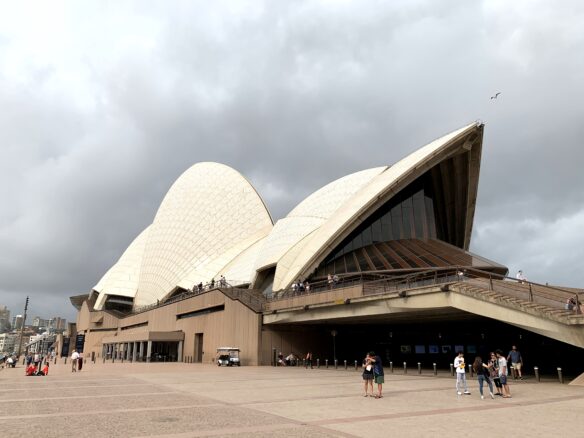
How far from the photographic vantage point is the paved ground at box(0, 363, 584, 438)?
7.36 meters

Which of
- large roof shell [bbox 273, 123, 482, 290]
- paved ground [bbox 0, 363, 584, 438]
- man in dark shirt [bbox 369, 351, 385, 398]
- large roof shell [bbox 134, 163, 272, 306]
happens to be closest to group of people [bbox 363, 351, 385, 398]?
man in dark shirt [bbox 369, 351, 385, 398]

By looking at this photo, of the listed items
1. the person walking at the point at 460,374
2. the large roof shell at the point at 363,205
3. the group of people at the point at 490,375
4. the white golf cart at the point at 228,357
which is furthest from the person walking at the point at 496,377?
the white golf cart at the point at 228,357

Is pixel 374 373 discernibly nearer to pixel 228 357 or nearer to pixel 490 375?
pixel 490 375

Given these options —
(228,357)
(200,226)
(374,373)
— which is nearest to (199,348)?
(228,357)

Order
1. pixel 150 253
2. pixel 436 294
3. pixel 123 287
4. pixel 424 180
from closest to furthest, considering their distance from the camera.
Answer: pixel 436 294 < pixel 424 180 < pixel 150 253 < pixel 123 287

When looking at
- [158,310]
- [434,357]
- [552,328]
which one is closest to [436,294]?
[552,328]

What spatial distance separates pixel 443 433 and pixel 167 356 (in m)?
37.8

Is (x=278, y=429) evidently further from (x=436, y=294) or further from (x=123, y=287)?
(x=123, y=287)

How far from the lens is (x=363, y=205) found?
30.5 metres

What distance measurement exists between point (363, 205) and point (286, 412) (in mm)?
22236

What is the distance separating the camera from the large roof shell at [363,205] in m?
30.3

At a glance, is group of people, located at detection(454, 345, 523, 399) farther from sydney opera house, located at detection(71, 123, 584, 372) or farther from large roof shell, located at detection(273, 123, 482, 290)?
large roof shell, located at detection(273, 123, 482, 290)

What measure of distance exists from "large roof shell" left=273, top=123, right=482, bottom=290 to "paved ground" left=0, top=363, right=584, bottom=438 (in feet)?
52.6

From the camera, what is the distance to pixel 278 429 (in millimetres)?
7414
